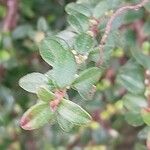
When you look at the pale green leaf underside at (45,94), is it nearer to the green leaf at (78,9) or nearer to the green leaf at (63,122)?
the green leaf at (63,122)

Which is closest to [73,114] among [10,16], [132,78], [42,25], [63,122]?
[63,122]

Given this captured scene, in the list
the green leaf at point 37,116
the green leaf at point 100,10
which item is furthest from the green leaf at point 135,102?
the green leaf at point 37,116

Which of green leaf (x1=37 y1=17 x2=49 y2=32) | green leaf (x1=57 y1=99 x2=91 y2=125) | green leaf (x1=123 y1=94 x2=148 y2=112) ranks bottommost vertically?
green leaf (x1=123 y1=94 x2=148 y2=112)

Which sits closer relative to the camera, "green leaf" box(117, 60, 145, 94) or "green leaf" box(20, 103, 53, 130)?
"green leaf" box(20, 103, 53, 130)

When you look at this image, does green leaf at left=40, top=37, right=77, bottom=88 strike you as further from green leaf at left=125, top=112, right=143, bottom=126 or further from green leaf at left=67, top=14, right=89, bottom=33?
green leaf at left=125, top=112, right=143, bottom=126

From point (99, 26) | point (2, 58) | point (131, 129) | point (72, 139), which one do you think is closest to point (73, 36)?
point (99, 26)

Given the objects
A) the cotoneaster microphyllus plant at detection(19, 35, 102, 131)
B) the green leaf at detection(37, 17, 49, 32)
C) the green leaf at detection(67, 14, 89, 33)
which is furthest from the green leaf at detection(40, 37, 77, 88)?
the green leaf at detection(37, 17, 49, 32)

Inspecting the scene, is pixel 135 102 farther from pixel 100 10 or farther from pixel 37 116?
pixel 37 116

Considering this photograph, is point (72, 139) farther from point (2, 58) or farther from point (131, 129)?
point (2, 58)
